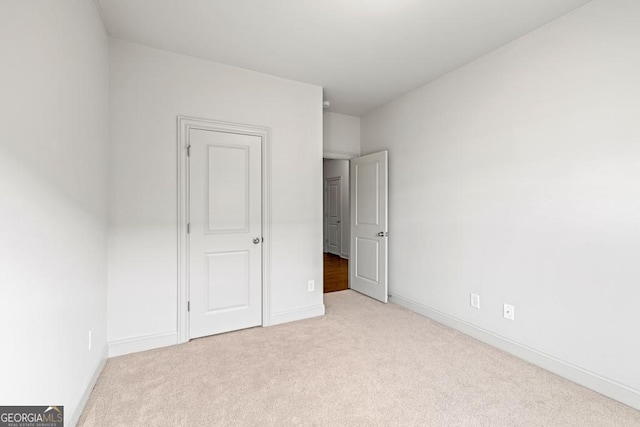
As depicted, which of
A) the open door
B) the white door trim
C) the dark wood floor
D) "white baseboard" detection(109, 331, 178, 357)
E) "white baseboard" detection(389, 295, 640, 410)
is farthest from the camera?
the dark wood floor

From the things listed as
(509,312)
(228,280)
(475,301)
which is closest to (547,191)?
(509,312)

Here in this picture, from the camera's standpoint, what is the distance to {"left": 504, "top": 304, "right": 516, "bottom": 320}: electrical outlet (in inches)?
96.6

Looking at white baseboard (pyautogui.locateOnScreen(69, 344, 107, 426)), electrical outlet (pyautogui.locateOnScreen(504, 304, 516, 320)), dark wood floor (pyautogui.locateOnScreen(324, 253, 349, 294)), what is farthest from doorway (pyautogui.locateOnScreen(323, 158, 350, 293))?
white baseboard (pyautogui.locateOnScreen(69, 344, 107, 426))

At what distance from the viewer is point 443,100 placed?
10.1 ft

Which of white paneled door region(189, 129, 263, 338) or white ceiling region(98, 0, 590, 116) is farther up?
white ceiling region(98, 0, 590, 116)

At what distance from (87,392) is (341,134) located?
3.81 metres

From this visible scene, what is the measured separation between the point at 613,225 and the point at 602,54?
45.2 inches

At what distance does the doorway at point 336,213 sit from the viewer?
6.98 meters

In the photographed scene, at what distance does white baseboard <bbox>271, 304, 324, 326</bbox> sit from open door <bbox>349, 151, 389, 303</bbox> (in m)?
0.96

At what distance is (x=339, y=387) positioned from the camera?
6.43 feet

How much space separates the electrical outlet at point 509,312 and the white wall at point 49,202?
10.2ft

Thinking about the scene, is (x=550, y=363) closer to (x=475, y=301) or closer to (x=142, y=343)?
(x=475, y=301)

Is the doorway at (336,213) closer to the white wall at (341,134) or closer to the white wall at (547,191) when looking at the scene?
the white wall at (341,134)

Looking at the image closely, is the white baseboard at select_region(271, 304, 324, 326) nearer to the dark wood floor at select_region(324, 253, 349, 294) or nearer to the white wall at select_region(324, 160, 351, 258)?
the dark wood floor at select_region(324, 253, 349, 294)
